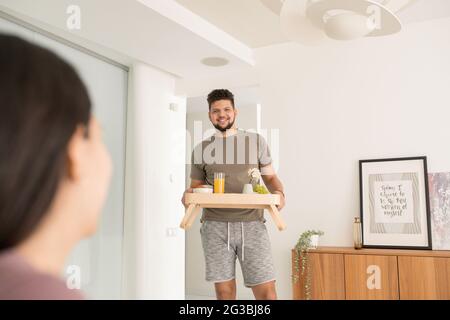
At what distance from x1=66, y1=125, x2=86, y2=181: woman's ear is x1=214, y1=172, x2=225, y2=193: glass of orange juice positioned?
6.52 ft

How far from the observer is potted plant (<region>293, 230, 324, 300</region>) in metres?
3.00

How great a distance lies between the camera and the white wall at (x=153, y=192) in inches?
137

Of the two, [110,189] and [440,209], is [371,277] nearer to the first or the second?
[440,209]

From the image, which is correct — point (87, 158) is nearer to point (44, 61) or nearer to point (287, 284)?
point (44, 61)

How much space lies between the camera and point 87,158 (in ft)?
1.28

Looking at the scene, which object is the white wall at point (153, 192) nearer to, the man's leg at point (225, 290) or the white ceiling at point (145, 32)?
the white ceiling at point (145, 32)

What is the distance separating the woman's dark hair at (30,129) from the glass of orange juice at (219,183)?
2.00 metres

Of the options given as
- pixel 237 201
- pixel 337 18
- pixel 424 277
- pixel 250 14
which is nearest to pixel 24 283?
pixel 337 18

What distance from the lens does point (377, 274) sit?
9.09 feet

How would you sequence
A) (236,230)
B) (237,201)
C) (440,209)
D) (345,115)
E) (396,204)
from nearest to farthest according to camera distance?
(237,201) → (236,230) → (440,209) → (396,204) → (345,115)

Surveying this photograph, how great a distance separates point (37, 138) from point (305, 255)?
114 inches

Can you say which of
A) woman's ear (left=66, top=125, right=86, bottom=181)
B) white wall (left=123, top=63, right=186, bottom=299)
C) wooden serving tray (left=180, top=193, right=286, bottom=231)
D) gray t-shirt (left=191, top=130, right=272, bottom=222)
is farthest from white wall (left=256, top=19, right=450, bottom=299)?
woman's ear (left=66, top=125, right=86, bottom=181)

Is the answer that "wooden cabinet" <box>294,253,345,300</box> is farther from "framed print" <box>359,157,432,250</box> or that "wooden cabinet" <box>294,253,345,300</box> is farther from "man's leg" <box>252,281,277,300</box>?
"man's leg" <box>252,281,277,300</box>
